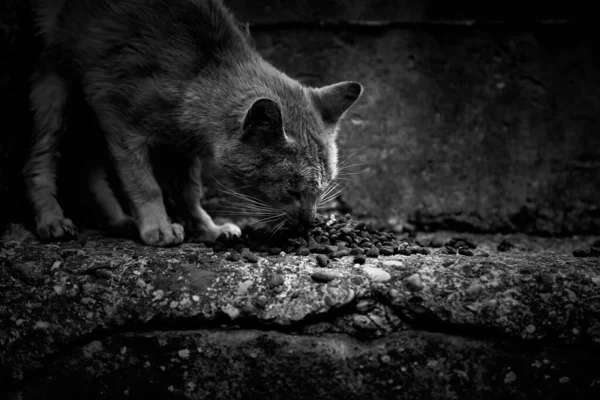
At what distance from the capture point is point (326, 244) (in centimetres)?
314

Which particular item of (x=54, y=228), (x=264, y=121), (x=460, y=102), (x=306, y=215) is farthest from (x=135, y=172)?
(x=460, y=102)

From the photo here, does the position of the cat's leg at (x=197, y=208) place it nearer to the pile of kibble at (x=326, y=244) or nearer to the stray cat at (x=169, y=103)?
the pile of kibble at (x=326, y=244)

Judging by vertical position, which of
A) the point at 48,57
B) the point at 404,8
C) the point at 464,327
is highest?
the point at 404,8

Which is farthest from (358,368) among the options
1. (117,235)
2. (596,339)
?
(117,235)

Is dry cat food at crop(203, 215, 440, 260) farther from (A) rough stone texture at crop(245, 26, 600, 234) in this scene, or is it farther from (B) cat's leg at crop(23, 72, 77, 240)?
(B) cat's leg at crop(23, 72, 77, 240)

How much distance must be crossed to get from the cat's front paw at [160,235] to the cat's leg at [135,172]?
0.01 meters

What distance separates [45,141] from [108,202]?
516 millimetres

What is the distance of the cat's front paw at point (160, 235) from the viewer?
306 cm

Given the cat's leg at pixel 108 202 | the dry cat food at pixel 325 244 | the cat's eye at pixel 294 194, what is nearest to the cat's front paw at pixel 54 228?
the cat's leg at pixel 108 202

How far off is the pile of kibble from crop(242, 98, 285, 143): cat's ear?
1.89 ft

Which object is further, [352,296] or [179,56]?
[179,56]

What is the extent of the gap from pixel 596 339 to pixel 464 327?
1.84 ft

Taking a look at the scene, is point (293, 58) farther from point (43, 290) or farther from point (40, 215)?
point (43, 290)

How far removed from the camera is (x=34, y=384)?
2.50 meters
